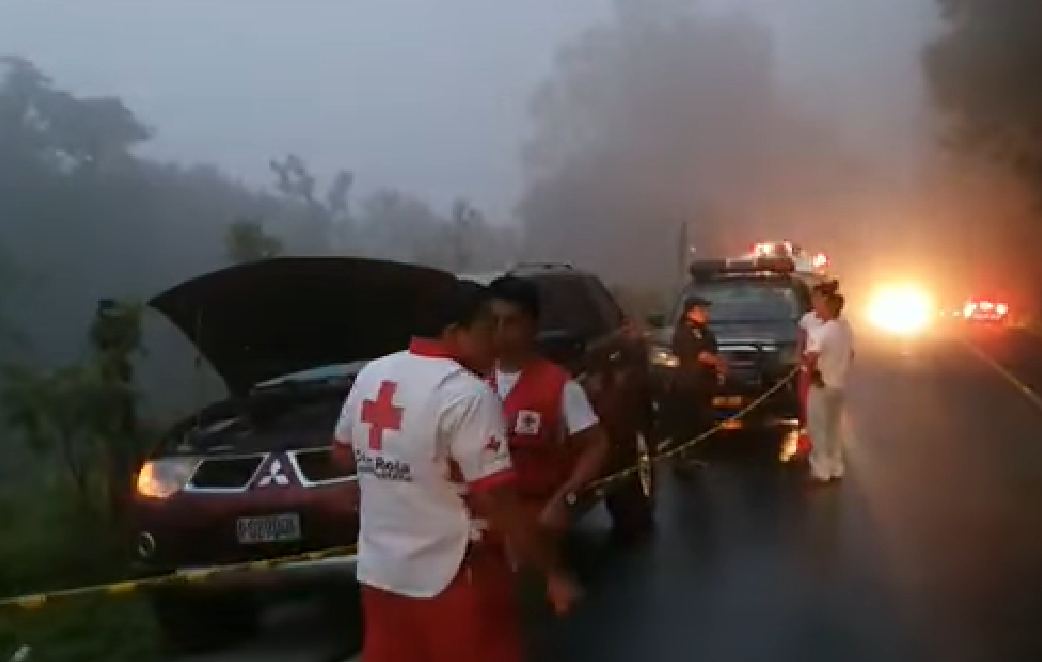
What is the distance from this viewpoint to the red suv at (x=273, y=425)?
7.21 metres

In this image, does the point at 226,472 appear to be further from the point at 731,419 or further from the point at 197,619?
the point at 731,419

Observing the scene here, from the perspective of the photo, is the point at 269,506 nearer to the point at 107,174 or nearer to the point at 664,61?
the point at 107,174

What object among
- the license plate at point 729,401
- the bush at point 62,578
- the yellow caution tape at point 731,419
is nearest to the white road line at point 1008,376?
the yellow caution tape at point 731,419

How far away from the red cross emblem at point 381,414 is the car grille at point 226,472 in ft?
10.9

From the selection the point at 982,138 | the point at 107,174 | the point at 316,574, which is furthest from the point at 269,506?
the point at 982,138

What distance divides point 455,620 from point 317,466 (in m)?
3.34

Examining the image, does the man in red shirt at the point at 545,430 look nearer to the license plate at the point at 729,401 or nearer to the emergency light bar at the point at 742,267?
the license plate at the point at 729,401

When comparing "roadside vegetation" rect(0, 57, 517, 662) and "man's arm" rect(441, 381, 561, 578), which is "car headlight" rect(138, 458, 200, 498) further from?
"man's arm" rect(441, 381, 561, 578)

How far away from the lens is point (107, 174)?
20203 mm

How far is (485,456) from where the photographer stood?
398 centimetres

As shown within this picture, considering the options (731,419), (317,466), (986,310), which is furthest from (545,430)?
(986,310)

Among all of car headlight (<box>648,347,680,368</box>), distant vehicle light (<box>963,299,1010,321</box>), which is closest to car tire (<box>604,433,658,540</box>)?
car headlight (<box>648,347,680,368</box>)

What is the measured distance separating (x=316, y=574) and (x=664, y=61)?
4245cm

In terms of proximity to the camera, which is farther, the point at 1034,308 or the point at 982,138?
the point at 1034,308
